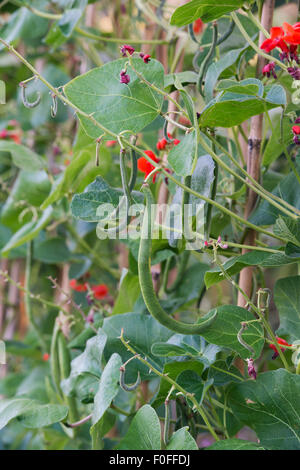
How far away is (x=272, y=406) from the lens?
17.9 inches

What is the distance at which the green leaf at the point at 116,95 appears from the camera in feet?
1.49

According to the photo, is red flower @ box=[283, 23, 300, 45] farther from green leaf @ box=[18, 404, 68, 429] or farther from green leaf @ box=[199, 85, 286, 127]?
green leaf @ box=[18, 404, 68, 429]

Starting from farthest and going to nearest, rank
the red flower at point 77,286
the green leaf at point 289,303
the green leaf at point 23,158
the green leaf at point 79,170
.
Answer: the red flower at point 77,286, the green leaf at point 23,158, the green leaf at point 79,170, the green leaf at point 289,303

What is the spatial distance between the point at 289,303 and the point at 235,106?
192 millimetres

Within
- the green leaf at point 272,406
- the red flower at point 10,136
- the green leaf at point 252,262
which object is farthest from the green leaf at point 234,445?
the red flower at point 10,136

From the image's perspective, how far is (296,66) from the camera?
457mm

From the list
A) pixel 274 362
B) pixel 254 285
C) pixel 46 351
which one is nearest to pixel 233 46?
pixel 254 285

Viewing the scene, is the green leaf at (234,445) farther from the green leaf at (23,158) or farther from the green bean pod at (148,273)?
the green leaf at (23,158)

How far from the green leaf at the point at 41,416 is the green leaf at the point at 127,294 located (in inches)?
5.9

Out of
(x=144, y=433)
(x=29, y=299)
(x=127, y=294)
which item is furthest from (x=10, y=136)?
(x=144, y=433)

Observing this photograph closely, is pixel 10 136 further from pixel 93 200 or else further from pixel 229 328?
pixel 229 328

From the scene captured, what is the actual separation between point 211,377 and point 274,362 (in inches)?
9.0

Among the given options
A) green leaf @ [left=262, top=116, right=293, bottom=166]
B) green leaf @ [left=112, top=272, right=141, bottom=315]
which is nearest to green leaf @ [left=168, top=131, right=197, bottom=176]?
green leaf @ [left=262, top=116, right=293, bottom=166]
